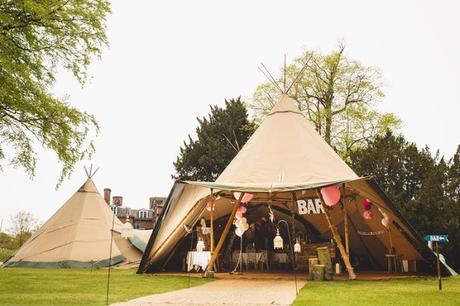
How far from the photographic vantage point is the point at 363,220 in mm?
12883

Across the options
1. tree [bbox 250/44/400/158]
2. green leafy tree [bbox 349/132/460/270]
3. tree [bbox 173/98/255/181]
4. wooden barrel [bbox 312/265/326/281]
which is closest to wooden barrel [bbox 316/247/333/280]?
wooden barrel [bbox 312/265/326/281]

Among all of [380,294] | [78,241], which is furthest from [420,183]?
[78,241]

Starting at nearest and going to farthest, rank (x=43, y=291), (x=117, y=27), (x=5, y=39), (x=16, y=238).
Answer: (x=43, y=291), (x=5, y=39), (x=117, y=27), (x=16, y=238)

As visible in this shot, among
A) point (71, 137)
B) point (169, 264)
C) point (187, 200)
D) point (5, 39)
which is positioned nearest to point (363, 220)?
point (187, 200)

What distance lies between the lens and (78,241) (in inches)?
624

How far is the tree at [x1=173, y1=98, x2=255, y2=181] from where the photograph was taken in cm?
2594

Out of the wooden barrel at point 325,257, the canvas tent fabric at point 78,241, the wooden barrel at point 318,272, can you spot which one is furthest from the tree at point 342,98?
the wooden barrel at point 318,272

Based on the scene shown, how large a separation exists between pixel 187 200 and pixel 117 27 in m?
5.40

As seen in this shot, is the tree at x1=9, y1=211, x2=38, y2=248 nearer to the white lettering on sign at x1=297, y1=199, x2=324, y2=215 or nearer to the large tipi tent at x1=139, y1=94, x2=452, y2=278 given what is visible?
the large tipi tent at x1=139, y1=94, x2=452, y2=278

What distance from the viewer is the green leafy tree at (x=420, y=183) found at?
13.8 meters

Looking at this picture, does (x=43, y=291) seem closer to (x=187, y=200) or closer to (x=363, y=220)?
(x=187, y=200)

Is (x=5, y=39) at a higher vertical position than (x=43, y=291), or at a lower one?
higher

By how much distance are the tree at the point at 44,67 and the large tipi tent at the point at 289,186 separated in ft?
10.4

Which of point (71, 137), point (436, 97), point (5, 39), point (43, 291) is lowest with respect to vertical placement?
point (43, 291)
